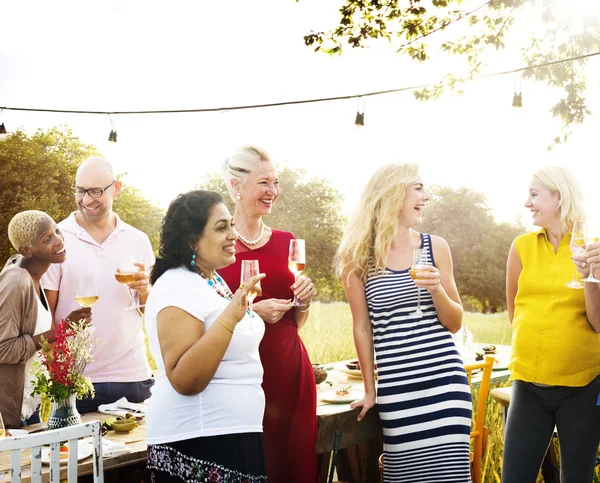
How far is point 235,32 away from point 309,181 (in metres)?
6.90

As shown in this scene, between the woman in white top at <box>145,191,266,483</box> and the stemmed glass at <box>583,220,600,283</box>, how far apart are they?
56.7 inches

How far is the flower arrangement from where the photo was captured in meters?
2.63

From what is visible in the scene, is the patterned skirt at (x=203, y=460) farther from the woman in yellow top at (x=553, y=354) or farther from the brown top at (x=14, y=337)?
the woman in yellow top at (x=553, y=354)

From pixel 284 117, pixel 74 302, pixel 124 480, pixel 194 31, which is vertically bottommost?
pixel 124 480

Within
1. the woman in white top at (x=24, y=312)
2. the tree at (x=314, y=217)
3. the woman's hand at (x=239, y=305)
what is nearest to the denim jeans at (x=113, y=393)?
the woman in white top at (x=24, y=312)

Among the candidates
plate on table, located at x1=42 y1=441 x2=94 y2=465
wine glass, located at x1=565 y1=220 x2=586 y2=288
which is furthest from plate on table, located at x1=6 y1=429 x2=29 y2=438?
wine glass, located at x1=565 y1=220 x2=586 y2=288

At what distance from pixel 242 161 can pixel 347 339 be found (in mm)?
10973

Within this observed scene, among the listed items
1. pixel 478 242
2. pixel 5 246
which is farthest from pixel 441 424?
pixel 478 242

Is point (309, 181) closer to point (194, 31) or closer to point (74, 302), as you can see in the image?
point (194, 31)

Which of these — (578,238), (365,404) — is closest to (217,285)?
(365,404)

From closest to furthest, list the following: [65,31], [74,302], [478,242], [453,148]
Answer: [74,302], [65,31], [453,148], [478,242]

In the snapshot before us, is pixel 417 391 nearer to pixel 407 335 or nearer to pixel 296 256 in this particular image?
pixel 407 335

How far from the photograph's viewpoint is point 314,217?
79.7ft

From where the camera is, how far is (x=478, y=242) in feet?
88.7
